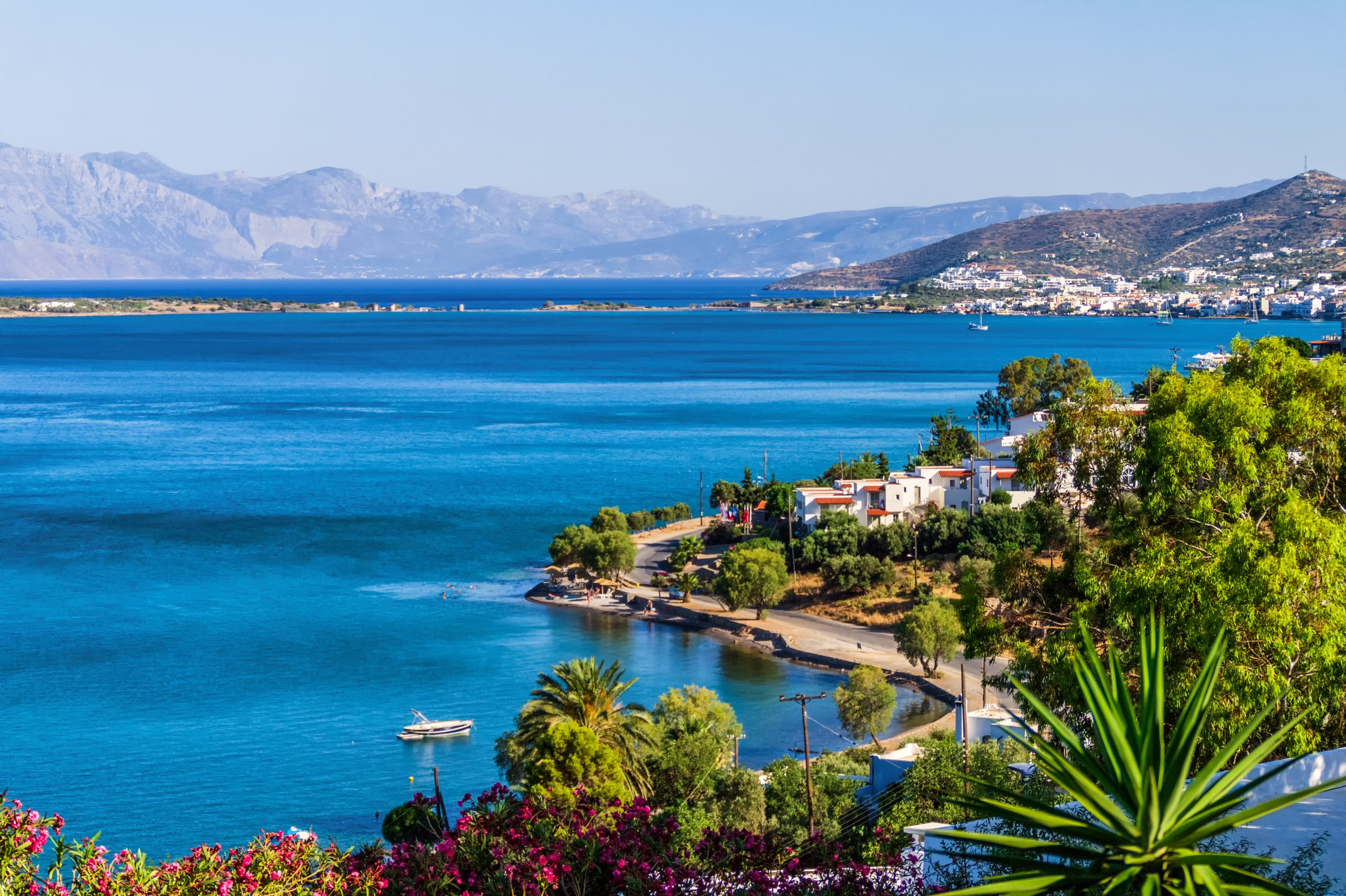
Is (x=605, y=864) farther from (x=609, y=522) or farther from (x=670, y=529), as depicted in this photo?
(x=670, y=529)

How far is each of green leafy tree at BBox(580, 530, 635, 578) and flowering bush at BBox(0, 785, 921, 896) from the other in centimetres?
3664

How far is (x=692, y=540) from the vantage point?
48.2m

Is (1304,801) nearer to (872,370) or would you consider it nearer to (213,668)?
(213,668)

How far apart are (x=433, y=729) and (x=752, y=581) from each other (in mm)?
13080

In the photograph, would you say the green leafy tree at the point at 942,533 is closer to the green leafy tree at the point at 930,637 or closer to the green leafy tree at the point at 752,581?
the green leafy tree at the point at 752,581

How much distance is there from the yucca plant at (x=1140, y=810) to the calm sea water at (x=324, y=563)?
2164 centimetres

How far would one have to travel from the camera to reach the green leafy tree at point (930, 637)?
34688 mm

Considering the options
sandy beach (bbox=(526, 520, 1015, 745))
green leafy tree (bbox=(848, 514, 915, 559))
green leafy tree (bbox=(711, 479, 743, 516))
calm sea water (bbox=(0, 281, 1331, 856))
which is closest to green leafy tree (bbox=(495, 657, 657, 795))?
calm sea water (bbox=(0, 281, 1331, 856))

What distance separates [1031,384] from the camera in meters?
74.8

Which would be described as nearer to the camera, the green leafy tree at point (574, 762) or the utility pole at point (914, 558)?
the green leafy tree at point (574, 762)

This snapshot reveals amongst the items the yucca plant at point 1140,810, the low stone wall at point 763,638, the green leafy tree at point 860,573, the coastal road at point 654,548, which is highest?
the yucca plant at point 1140,810

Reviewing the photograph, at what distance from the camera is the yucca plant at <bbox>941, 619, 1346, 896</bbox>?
5738 mm

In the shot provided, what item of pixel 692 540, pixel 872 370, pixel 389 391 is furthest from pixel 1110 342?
pixel 692 540

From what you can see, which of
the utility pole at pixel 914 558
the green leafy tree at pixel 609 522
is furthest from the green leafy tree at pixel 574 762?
the green leafy tree at pixel 609 522
